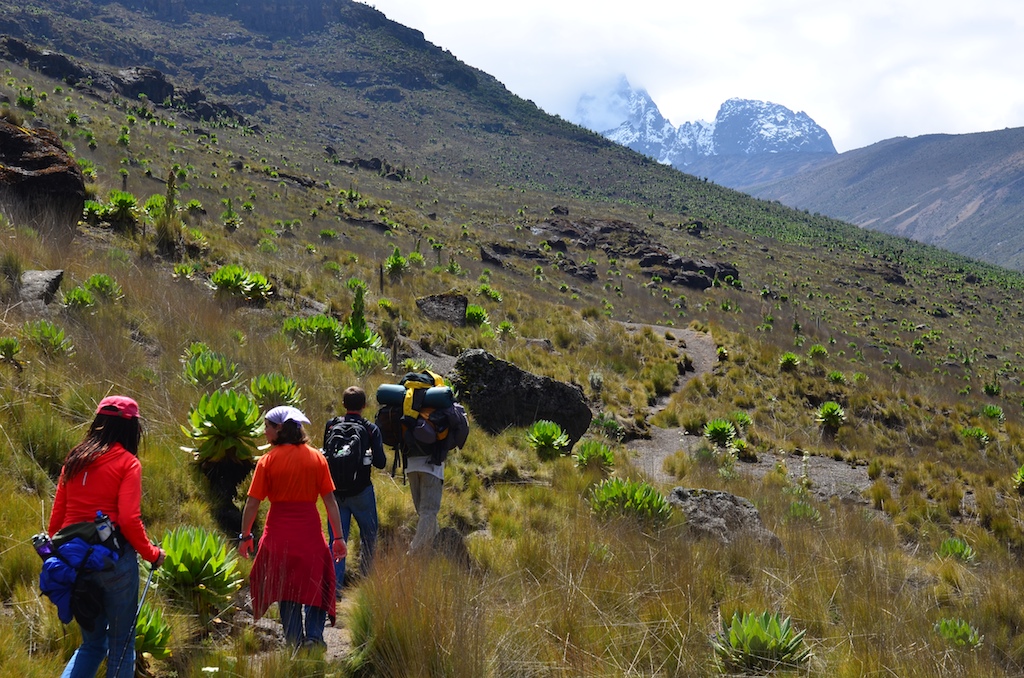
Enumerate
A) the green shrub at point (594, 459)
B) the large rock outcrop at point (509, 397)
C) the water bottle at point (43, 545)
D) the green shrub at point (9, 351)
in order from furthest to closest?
the large rock outcrop at point (509, 397)
the green shrub at point (594, 459)
the green shrub at point (9, 351)
the water bottle at point (43, 545)

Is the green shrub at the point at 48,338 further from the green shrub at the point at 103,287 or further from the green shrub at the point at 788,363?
the green shrub at the point at 788,363

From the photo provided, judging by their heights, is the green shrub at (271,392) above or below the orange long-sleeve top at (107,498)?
below

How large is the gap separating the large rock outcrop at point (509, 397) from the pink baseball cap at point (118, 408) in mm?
6087

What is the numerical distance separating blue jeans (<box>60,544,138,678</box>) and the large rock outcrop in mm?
6136

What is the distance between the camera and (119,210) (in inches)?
416

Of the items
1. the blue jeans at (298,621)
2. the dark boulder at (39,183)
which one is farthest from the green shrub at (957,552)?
the dark boulder at (39,183)

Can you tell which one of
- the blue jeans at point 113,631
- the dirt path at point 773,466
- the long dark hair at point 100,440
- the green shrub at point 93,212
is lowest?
the dirt path at point 773,466

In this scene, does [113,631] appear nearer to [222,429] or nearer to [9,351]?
[222,429]

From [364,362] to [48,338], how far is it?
3.76 m

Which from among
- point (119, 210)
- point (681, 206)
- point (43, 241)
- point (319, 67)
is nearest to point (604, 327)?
point (119, 210)

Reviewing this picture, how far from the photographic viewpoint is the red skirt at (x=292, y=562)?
312cm

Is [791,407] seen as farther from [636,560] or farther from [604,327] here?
[636,560]

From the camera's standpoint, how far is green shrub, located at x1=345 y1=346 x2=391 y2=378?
322 inches

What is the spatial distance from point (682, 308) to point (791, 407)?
17.2 meters
